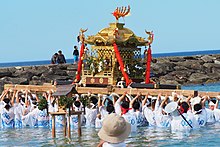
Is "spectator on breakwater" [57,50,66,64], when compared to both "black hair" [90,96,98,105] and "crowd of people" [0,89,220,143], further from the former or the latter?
"black hair" [90,96,98,105]

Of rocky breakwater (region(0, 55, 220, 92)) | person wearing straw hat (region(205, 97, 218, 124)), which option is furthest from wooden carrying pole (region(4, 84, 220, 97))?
rocky breakwater (region(0, 55, 220, 92))

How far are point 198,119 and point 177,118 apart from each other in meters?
0.82

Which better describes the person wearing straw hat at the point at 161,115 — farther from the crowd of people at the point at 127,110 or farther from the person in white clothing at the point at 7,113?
the person in white clothing at the point at 7,113

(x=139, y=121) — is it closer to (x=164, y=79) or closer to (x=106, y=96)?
(x=106, y=96)

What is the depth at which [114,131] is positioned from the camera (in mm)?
10219

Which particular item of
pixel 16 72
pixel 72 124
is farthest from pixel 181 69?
pixel 72 124

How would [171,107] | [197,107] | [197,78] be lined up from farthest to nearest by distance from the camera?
[197,78]
[197,107]
[171,107]

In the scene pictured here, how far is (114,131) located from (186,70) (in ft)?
133

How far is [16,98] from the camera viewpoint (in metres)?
22.9

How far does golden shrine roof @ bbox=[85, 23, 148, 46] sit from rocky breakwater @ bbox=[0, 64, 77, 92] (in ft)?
66.4

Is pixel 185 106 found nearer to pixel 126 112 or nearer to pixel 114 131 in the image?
pixel 126 112

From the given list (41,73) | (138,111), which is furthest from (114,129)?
(41,73)

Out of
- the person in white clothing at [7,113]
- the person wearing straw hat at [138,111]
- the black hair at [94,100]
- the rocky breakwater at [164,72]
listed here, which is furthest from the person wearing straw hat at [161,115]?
the rocky breakwater at [164,72]

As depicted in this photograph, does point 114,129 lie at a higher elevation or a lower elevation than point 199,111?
higher
